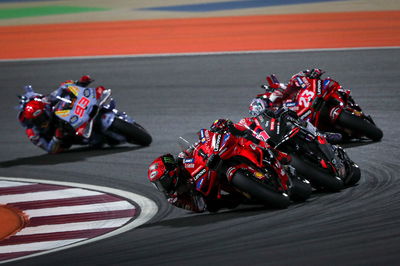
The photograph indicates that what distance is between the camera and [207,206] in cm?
977

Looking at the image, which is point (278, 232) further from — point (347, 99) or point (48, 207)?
point (347, 99)

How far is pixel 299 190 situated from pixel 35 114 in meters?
5.85

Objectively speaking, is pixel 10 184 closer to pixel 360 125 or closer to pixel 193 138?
pixel 193 138

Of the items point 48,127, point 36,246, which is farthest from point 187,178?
point 48,127

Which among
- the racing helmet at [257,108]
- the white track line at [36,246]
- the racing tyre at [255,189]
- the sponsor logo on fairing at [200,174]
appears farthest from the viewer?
the racing helmet at [257,108]

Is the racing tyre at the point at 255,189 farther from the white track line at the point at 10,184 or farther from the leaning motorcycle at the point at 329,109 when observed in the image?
the white track line at the point at 10,184

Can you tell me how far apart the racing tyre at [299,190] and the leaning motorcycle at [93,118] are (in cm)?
495

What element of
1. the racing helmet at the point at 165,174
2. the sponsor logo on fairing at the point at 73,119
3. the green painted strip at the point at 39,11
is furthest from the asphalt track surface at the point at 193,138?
the green painted strip at the point at 39,11

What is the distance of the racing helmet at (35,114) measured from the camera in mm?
14281

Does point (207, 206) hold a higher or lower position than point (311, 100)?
lower

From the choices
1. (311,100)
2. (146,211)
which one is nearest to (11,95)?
(311,100)

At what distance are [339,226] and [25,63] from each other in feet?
53.4

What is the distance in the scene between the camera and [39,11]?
113ft

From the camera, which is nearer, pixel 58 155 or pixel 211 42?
pixel 58 155
